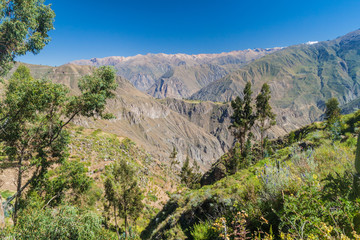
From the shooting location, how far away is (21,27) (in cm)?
836

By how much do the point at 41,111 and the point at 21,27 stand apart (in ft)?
15.2

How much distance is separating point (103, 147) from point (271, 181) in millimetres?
39216

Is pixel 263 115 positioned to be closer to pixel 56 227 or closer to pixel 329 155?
pixel 329 155

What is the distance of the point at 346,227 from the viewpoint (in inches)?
115

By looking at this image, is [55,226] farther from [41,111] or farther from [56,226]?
[41,111]

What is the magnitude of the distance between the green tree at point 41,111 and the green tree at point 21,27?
1509 millimetres

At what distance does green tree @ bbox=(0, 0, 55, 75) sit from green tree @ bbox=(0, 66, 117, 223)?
4.95 feet

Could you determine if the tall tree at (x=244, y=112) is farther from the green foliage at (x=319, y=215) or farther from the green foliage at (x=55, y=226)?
the green foliage at (x=319, y=215)

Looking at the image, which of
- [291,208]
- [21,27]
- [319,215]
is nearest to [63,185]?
[21,27]

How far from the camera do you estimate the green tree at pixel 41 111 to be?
9406 millimetres

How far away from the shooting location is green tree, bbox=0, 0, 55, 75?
8.40 m

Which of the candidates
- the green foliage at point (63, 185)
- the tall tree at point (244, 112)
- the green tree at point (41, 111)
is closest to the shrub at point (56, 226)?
the green tree at point (41, 111)

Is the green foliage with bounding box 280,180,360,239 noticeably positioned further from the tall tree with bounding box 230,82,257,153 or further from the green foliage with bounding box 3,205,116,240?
the tall tree with bounding box 230,82,257,153

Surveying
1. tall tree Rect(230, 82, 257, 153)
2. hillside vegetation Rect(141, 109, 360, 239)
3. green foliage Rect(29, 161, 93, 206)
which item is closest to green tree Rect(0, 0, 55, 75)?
green foliage Rect(29, 161, 93, 206)
